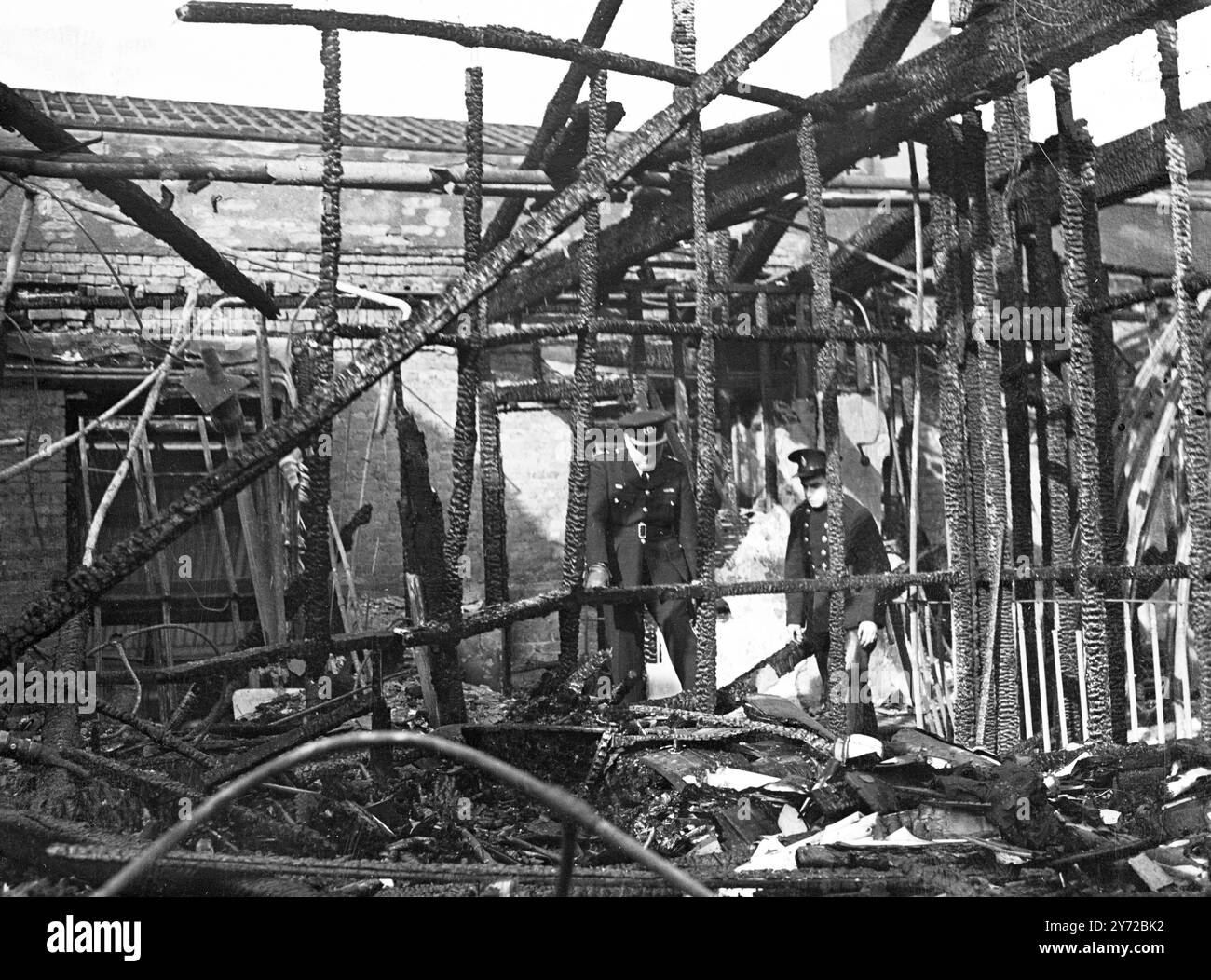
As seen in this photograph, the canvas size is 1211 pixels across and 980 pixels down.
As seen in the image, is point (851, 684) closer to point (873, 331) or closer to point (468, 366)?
point (873, 331)

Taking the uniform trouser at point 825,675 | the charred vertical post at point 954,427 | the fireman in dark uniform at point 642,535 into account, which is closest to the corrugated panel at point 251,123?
the fireman in dark uniform at point 642,535

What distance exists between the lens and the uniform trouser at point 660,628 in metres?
7.28

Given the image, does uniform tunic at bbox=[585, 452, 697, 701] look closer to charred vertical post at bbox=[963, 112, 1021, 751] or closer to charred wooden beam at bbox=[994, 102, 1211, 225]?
charred vertical post at bbox=[963, 112, 1021, 751]

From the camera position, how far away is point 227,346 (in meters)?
8.97

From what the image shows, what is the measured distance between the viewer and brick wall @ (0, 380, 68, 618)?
370 inches

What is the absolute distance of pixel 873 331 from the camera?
5035mm

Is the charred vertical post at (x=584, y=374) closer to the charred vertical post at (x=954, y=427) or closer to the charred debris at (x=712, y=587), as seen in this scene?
the charred debris at (x=712, y=587)

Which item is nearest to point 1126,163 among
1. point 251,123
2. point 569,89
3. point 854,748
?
point 569,89
